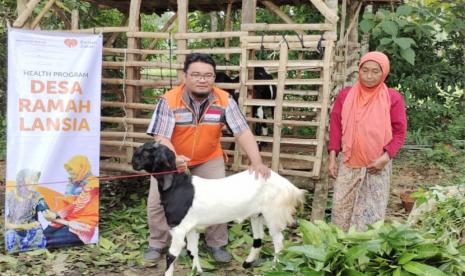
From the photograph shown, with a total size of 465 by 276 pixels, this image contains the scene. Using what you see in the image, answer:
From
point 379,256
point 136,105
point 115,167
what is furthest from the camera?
point 115,167

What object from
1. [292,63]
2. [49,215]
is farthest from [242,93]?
[49,215]

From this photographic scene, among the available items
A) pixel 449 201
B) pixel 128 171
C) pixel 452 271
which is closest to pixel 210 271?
pixel 128 171

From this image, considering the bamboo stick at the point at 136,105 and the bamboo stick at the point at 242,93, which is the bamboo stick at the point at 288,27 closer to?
the bamboo stick at the point at 242,93

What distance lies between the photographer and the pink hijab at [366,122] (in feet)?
10.7

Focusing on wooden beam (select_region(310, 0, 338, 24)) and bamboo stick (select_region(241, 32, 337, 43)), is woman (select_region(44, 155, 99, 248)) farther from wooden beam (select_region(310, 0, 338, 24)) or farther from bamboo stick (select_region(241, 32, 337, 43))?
wooden beam (select_region(310, 0, 338, 24))

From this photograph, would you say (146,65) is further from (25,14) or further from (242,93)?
(25,14)

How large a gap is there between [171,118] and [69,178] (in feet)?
3.81

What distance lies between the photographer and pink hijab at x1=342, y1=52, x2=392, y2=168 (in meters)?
3.28

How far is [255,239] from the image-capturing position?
390 cm

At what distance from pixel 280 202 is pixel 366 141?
79 centimetres

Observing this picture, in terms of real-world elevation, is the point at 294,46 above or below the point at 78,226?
above

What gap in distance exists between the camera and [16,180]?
3.94 m

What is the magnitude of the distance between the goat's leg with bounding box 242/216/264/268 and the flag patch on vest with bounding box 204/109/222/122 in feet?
2.76

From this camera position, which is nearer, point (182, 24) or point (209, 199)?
point (209, 199)
